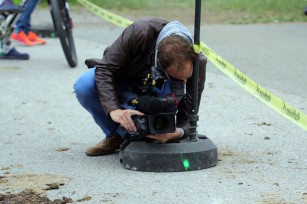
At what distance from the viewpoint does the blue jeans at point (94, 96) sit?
4.88 metres

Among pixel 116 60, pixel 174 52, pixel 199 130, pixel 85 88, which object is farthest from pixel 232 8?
pixel 174 52

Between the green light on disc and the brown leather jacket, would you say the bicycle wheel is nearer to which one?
the brown leather jacket

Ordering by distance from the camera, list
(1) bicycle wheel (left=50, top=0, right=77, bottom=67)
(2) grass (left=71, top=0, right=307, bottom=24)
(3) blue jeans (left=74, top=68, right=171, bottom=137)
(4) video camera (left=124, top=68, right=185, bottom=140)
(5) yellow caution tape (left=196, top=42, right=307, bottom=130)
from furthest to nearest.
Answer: (2) grass (left=71, top=0, right=307, bottom=24) → (1) bicycle wheel (left=50, top=0, right=77, bottom=67) → (3) blue jeans (left=74, top=68, right=171, bottom=137) → (5) yellow caution tape (left=196, top=42, right=307, bottom=130) → (4) video camera (left=124, top=68, right=185, bottom=140)

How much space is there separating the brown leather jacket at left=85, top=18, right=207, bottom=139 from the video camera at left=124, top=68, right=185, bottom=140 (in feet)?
0.53

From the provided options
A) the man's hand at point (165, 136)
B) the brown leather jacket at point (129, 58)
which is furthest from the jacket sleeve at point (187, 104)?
the man's hand at point (165, 136)

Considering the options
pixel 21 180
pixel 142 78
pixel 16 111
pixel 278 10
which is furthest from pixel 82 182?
pixel 278 10

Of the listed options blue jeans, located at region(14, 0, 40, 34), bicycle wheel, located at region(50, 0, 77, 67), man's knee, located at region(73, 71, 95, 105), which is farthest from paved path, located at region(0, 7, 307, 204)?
blue jeans, located at region(14, 0, 40, 34)

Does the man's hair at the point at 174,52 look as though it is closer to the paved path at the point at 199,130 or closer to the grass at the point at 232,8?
the paved path at the point at 199,130

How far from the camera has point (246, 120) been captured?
6.27 metres

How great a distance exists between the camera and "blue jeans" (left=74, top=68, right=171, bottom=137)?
4.88 meters

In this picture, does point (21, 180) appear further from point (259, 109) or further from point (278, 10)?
point (278, 10)

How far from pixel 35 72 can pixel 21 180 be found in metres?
4.52

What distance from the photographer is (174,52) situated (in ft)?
14.3

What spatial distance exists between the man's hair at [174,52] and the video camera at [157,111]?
0.16 m
